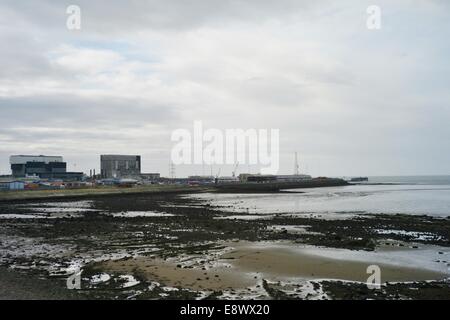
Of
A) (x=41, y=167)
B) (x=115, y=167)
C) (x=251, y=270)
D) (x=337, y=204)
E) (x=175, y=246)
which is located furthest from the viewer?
(x=115, y=167)

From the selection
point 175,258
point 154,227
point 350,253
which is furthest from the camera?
point 154,227

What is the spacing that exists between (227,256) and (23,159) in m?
179

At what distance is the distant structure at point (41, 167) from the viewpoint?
169000 millimetres

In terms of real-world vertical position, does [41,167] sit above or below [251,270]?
above

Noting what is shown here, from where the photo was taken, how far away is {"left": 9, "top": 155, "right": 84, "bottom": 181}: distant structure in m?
169

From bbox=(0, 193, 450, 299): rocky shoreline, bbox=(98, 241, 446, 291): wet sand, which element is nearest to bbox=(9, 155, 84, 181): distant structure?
bbox=(0, 193, 450, 299): rocky shoreline

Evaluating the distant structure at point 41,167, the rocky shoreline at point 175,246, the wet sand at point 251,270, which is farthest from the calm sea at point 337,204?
the distant structure at point 41,167

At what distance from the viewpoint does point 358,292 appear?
14.4 meters

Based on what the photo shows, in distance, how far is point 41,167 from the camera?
173 metres

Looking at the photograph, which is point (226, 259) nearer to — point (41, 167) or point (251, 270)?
point (251, 270)

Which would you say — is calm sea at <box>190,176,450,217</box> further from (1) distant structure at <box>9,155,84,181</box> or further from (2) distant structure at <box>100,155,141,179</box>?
(2) distant structure at <box>100,155,141,179</box>

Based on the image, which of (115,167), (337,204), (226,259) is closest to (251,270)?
(226,259)
